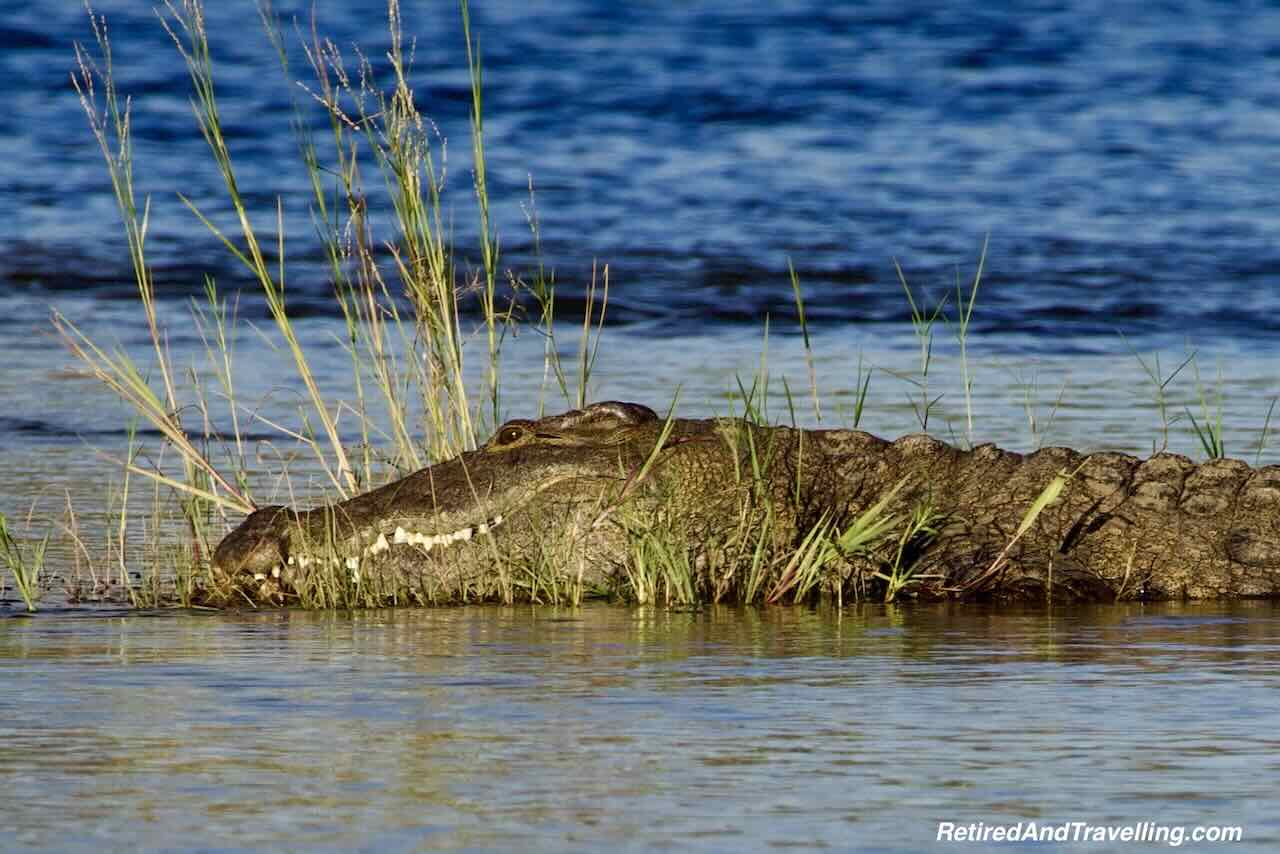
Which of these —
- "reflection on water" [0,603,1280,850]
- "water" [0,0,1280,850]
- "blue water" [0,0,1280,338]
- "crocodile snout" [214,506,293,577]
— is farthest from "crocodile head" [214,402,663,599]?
"blue water" [0,0,1280,338]

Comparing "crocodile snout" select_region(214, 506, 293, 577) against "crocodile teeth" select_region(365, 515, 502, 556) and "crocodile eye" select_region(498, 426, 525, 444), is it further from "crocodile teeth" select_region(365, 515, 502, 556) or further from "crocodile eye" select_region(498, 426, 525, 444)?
"crocodile eye" select_region(498, 426, 525, 444)

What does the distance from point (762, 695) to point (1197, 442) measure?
4756 millimetres

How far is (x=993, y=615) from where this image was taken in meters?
5.64

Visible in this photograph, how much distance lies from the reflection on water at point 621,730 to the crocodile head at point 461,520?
0.53 m

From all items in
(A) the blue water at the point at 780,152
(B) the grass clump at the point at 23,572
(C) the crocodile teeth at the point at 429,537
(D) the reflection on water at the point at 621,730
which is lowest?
(D) the reflection on water at the point at 621,730

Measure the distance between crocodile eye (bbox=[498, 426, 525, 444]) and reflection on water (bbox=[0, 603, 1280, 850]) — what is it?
3.16ft

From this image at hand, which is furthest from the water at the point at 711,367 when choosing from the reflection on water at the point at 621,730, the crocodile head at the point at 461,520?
the crocodile head at the point at 461,520

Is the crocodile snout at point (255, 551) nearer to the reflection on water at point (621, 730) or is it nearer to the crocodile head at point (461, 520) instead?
the crocodile head at point (461, 520)

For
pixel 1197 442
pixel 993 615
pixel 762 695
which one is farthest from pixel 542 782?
pixel 1197 442

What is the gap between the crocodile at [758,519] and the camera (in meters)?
5.91

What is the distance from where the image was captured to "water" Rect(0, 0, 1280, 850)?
10.4 ft

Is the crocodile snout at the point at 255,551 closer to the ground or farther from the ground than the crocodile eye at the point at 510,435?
closer to the ground

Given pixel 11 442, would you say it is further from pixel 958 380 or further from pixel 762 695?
pixel 762 695

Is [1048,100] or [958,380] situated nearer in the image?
[958,380]
